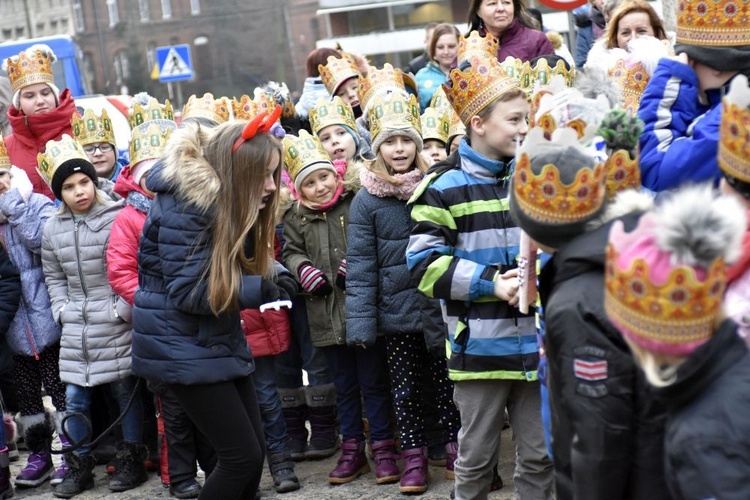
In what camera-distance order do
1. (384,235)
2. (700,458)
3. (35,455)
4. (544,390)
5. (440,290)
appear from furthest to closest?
(35,455) → (384,235) → (440,290) → (544,390) → (700,458)

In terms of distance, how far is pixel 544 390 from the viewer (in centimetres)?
388

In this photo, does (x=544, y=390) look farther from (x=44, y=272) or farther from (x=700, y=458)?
(x=44, y=272)

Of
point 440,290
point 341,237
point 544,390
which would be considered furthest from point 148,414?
point 544,390

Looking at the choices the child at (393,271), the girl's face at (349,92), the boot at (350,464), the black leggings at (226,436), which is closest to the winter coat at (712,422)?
the black leggings at (226,436)

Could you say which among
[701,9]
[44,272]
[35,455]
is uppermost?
[701,9]

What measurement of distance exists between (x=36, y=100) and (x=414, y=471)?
412cm

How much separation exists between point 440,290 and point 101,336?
273cm

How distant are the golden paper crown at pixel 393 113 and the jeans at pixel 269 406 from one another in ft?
5.00

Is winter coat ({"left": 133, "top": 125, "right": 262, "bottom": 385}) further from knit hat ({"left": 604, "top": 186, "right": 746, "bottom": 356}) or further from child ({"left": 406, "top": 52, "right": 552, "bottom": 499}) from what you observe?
knit hat ({"left": 604, "top": 186, "right": 746, "bottom": 356})

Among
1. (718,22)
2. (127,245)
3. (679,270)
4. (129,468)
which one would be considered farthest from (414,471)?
(679,270)

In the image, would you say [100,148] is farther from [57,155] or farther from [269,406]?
[269,406]

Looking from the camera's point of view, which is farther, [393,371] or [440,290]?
[393,371]

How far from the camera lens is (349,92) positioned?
339 inches

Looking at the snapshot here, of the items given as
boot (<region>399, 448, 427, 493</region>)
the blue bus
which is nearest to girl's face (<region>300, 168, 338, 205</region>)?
boot (<region>399, 448, 427, 493</region>)
